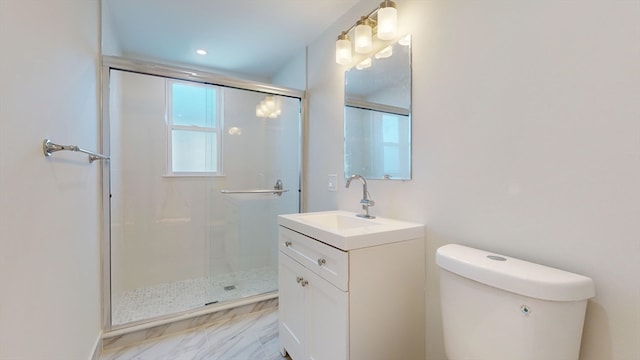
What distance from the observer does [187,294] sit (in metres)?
2.35

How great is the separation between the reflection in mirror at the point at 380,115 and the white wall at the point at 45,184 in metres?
1.51

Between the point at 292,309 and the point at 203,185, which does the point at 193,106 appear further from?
the point at 292,309

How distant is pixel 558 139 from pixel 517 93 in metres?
0.22

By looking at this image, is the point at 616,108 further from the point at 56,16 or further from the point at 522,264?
the point at 56,16

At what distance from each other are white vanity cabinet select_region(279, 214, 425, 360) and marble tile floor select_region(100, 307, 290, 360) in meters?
0.40

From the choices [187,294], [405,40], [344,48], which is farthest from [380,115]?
[187,294]

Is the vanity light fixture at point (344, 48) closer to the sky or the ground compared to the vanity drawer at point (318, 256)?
closer to the sky

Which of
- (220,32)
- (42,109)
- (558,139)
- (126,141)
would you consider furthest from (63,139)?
(558,139)

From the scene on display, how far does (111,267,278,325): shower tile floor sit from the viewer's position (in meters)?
1.98

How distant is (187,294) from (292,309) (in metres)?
1.36

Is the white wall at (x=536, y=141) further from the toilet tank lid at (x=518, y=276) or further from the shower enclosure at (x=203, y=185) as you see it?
the shower enclosure at (x=203, y=185)

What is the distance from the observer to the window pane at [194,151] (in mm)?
2594

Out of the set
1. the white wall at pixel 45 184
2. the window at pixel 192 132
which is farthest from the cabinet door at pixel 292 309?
the window at pixel 192 132

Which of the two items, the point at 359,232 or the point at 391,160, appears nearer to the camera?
the point at 359,232
